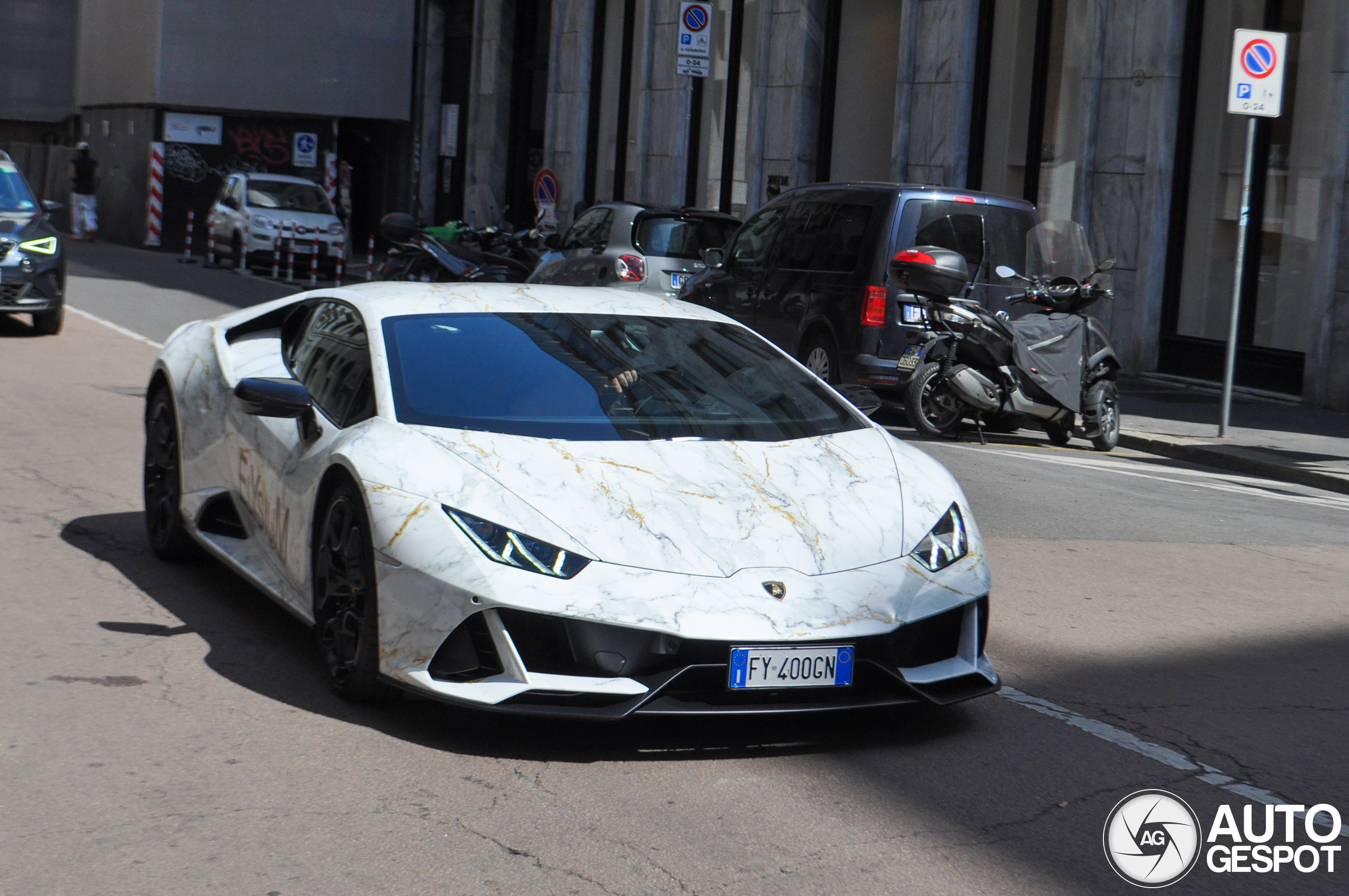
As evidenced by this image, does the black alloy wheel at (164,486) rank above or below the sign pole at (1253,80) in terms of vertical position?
below

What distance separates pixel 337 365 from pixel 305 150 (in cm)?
3353

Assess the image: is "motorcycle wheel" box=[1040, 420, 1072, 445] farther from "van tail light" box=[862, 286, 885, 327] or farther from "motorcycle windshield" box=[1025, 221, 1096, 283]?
"van tail light" box=[862, 286, 885, 327]

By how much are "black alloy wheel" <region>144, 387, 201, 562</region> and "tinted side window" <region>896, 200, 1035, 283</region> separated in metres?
7.38

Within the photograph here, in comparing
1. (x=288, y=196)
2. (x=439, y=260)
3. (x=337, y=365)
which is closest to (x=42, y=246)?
(x=439, y=260)

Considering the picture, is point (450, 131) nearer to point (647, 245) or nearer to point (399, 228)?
point (399, 228)

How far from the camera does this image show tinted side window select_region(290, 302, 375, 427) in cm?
559

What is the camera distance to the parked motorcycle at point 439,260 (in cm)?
2039

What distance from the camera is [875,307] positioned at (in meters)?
13.4

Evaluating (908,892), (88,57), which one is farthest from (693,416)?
(88,57)

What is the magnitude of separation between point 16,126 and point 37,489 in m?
48.5

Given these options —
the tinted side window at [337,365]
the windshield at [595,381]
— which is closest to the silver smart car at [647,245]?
the tinted side window at [337,365]

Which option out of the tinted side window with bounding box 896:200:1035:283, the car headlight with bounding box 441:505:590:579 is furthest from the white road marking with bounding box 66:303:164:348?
the car headlight with bounding box 441:505:590:579

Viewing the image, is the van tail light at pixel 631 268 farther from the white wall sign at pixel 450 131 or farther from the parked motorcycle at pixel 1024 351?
the white wall sign at pixel 450 131

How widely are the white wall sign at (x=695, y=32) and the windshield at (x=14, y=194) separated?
7653 mm
